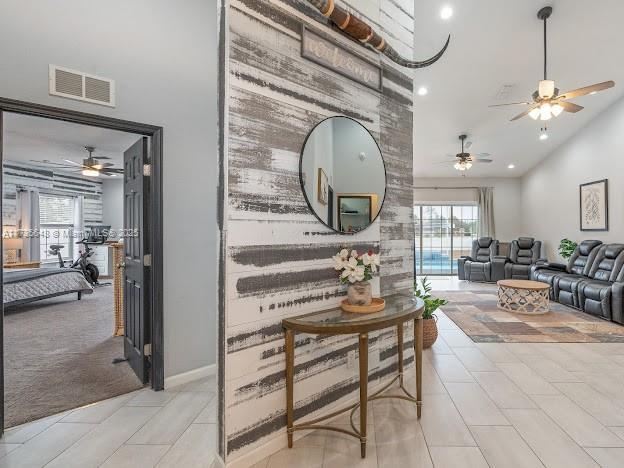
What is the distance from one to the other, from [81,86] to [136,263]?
55.5 inches

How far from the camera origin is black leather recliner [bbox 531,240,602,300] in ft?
19.0

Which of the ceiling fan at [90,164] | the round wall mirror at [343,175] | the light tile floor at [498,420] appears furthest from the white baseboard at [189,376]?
the ceiling fan at [90,164]

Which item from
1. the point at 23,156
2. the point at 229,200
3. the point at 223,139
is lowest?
the point at 229,200

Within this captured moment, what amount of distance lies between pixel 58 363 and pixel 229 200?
2.97 metres

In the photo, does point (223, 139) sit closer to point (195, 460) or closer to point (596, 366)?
point (195, 460)

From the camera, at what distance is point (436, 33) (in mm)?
4375

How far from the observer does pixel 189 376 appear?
2854 millimetres

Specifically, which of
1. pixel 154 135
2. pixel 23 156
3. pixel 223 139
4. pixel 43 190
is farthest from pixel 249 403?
pixel 43 190

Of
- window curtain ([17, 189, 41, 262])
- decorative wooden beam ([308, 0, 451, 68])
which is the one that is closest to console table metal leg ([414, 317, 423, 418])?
decorative wooden beam ([308, 0, 451, 68])

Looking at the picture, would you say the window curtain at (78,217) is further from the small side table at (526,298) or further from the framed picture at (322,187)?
the small side table at (526,298)

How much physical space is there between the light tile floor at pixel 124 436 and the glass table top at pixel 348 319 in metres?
0.93

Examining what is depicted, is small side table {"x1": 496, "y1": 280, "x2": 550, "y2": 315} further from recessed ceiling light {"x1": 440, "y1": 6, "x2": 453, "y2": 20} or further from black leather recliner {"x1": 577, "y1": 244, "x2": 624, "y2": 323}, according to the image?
recessed ceiling light {"x1": 440, "y1": 6, "x2": 453, "y2": 20}

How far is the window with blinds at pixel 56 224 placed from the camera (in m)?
7.67

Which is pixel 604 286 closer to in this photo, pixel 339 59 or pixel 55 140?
pixel 339 59
